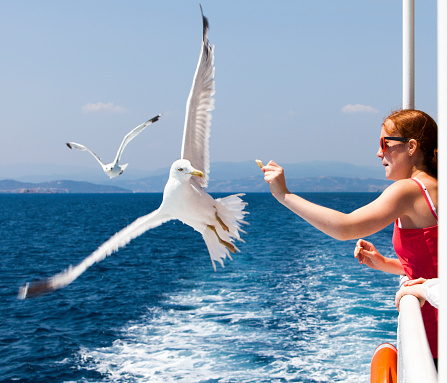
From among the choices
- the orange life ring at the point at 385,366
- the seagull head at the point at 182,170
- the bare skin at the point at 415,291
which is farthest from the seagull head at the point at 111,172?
the bare skin at the point at 415,291

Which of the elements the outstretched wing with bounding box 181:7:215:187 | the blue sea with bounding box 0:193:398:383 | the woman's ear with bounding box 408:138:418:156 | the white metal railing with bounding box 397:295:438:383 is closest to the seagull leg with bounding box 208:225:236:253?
the outstretched wing with bounding box 181:7:215:187

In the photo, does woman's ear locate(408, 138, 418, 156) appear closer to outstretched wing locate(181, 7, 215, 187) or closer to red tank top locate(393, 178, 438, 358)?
red tank top locate(393, 178, 438, 358)

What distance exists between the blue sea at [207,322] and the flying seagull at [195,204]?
18.0ft

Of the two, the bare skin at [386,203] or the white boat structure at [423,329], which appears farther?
the bare skin at [386,203]

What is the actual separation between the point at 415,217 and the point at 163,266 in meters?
22.2

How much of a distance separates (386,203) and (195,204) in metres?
1.96

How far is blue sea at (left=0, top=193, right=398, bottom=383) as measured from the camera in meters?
9.37

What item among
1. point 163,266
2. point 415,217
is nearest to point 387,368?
point 415,217

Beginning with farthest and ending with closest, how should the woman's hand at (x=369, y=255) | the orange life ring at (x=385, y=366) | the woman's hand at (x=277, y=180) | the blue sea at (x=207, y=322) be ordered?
the blue sea at (x=207, y=322) → the woman's hand at (x=369, y=255) → the orange life ring at (x=385, y=366) → the woman's hand at (x=277, y=180)

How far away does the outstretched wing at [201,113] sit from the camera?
3733mm

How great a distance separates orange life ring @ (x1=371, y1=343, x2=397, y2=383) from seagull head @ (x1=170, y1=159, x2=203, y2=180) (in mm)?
1599

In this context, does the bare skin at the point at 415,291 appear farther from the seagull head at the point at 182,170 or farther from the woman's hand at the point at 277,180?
the seagull head at the point at 182,170

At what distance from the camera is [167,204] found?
131 inches

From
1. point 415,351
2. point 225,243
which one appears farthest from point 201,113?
point 415,351
